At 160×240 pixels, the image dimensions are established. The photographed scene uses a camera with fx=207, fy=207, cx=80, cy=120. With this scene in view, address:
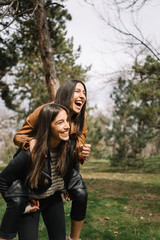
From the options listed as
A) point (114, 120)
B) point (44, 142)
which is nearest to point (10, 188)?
point (44, 142)

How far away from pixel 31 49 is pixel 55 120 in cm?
738

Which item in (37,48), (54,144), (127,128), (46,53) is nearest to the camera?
(54,144)

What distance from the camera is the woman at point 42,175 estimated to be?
1694 mm

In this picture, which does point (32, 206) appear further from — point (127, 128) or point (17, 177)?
point (127, 128)

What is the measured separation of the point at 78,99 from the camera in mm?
2184

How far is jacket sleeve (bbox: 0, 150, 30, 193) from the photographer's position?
1.69m

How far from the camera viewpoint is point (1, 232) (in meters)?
1.66

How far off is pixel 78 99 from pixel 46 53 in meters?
3.91

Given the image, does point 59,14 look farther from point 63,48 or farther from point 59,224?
point 59,224

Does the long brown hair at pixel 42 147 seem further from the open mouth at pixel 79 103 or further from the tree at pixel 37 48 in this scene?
the tree at pixel 37 48

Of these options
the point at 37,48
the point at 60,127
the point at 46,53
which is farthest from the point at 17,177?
the point at 37,48

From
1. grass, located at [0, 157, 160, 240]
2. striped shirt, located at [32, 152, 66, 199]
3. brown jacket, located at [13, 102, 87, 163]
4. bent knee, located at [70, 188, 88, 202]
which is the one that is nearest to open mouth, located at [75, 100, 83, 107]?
brown jacket, located at [13, 102, 87, 163]

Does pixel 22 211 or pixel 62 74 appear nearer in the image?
pixel 22 211

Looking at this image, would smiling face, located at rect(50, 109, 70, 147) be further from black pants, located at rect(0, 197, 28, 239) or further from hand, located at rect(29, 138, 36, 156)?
black pants, located at rect(0, 197, 28, 239)
